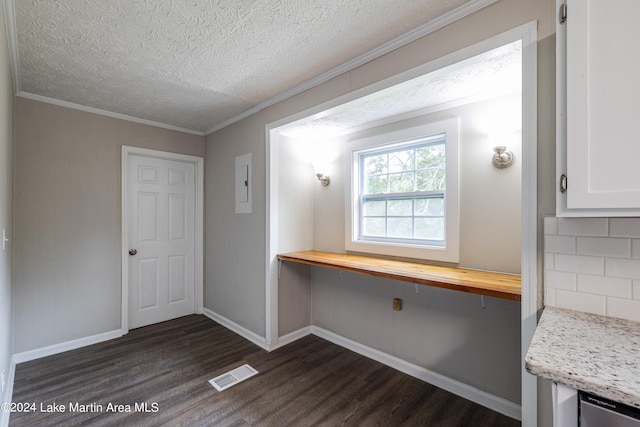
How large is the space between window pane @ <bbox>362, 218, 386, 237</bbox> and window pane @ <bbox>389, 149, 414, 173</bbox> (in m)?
0.50

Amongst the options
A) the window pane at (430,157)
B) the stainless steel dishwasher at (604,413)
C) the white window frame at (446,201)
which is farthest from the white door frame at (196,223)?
the stainless steel dishwasher at (604,413)

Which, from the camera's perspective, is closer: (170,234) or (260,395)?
(260,395)

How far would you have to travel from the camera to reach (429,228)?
8.02ft

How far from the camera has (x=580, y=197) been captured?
1.03 metres

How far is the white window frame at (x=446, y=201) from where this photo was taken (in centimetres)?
221

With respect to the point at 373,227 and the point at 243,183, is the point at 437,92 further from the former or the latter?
the point at 243,183

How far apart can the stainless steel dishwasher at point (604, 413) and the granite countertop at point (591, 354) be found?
0.04m

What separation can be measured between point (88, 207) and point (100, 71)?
143cm

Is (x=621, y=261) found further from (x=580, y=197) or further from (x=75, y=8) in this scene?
(x=75, y=8)

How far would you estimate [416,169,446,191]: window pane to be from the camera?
238 cm

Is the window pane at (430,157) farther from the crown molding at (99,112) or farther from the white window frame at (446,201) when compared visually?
the crown molding at (99,112)

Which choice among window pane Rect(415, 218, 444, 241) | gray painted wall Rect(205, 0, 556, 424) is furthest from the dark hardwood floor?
window pane Rect(415, 218, 444, 241)

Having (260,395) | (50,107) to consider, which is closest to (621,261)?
(260,395)

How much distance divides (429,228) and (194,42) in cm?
219
